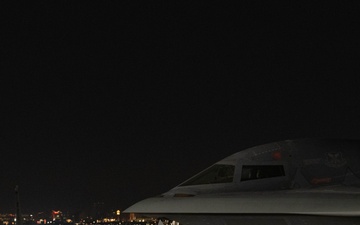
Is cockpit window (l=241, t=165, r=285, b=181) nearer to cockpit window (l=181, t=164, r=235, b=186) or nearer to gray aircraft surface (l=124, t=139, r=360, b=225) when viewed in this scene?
gray aircraft surface (l=124, t=139, r=360, b=225)

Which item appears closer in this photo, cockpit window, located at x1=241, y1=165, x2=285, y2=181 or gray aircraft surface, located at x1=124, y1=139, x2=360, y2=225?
gray aircraft surface, located at x1=124, y1=139, x2=360, y2=225

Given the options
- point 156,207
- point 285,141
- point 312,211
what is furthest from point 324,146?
point 156,207

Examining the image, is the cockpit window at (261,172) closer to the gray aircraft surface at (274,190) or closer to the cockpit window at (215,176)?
the gray aircraft surface at (274,190)

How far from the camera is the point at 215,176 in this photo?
14.9 m

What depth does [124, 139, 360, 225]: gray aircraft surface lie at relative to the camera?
1286 centimetres

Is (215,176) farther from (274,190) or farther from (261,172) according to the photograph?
Result: (274,190)

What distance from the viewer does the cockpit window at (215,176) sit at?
14.8m

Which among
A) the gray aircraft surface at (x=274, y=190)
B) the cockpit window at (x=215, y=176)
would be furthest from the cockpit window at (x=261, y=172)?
the cockpit window at (x=215, y=176)

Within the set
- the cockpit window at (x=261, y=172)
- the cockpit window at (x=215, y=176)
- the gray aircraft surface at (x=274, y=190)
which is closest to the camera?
the gray aircraft surface at (x=274, y=190)

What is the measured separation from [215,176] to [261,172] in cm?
125

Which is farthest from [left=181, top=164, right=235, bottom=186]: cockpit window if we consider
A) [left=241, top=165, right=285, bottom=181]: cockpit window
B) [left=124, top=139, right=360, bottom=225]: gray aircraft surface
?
[left=241, top=165, right=285, bottom=181]: cockpit window

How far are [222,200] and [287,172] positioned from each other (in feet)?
6.80

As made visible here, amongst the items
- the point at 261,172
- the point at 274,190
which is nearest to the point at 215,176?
the point at 261,172

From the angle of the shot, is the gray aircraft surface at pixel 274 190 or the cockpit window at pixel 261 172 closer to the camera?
the gray aircraft surface at pixel 274 190
